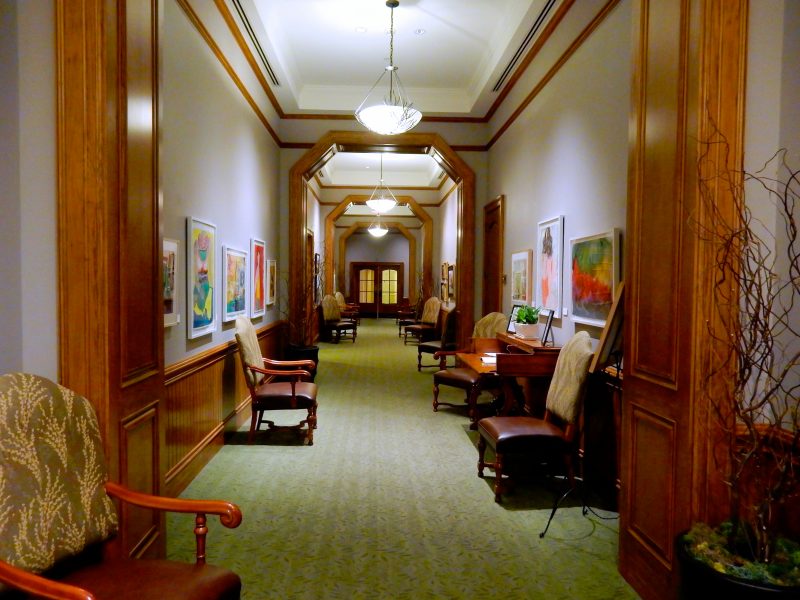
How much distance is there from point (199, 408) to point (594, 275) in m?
3.33

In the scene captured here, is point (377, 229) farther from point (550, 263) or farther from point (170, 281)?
point (170, 281)

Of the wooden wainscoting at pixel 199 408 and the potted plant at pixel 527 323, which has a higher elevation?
the potted plant at pixel 527 323

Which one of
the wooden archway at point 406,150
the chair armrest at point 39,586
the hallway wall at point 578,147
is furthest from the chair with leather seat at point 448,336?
the chair armrest at point 39,586

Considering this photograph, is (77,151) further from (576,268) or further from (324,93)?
(324,93)

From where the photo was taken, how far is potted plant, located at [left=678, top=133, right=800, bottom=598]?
1907 millimetres

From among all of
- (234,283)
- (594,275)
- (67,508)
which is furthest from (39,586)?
(234,283)

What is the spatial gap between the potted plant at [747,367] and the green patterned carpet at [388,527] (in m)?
0.85

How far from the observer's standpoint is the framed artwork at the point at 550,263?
493 cm

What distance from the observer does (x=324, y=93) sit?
24.9 feet

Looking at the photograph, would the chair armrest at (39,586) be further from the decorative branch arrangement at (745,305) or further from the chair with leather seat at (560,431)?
the chair with leather seat at (560,431)

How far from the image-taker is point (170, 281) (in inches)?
145

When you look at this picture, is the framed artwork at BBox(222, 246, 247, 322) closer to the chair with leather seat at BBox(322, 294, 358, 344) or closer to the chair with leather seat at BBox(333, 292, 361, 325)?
the chair with leather seat at BBox(322, 294, 358, 344)

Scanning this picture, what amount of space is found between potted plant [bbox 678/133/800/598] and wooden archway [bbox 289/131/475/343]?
237 inches

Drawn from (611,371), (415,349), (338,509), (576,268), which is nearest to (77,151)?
(338,509)
